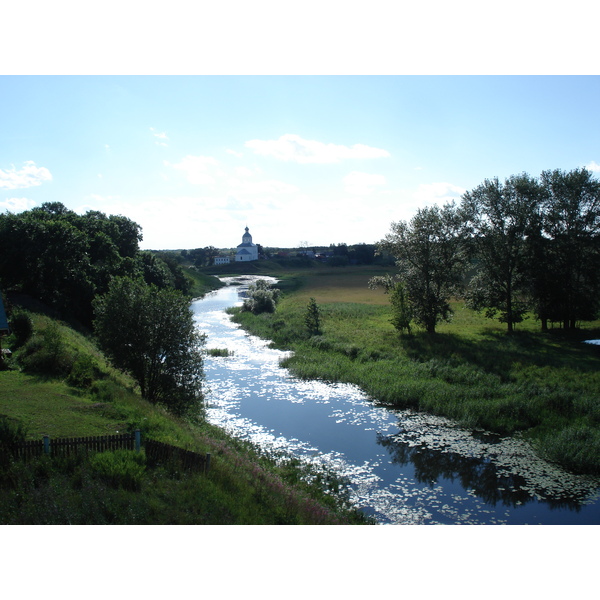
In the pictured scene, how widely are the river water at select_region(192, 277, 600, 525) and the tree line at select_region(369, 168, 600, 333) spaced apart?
16859mm

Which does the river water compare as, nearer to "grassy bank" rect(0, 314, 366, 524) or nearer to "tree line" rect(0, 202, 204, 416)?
"grassy bank" rect(0, 314, 366, 524)

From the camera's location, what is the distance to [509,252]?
131 feet

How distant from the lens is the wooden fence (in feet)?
42.4

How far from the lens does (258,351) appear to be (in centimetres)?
4184

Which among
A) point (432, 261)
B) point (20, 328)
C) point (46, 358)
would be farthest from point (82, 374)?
point (432, 261)

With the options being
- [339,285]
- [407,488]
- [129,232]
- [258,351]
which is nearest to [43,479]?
[407,488]

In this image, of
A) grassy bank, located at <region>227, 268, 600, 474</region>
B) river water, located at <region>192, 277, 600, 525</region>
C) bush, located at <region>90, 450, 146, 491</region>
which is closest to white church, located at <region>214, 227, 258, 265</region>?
grassy bank, located at <region>227, 268, 600, 474</region>

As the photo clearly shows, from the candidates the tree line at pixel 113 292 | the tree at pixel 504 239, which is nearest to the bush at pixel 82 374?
the tree line at pixel 113 292

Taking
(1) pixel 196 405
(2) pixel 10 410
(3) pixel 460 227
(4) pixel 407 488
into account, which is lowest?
(4) pixel 407 488

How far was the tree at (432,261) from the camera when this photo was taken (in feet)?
136

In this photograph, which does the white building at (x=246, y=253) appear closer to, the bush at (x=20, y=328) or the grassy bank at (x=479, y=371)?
the grassy bank at (x=479, y=371)

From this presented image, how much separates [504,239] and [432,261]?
663cm

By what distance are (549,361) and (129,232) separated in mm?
54170

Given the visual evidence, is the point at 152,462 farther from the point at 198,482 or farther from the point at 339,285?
the point at 339,285
